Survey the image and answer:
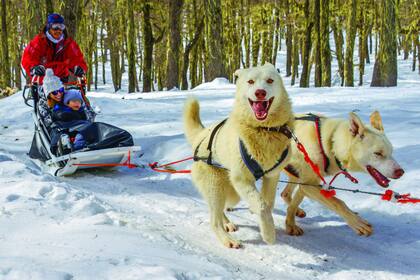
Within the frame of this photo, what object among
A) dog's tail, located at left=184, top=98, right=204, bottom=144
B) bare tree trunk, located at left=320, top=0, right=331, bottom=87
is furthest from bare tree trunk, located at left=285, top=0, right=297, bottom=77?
dog's tail, located at left=184, top=98, right=204, bottom=144

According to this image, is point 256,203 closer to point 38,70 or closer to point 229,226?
point 229,226

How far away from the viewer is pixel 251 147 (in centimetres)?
344

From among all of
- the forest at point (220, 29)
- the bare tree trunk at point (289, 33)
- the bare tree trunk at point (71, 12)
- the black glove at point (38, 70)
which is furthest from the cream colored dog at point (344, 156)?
the bare tree trunk at point (289, 33)

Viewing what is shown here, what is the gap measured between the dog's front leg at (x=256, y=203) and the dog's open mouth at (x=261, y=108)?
1.52 ft

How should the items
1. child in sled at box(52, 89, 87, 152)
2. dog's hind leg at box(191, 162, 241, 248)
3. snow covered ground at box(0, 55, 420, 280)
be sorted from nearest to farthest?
snow covered ground at box(0, 55, 420, 280), dog's hind leg at box(191, 162, 241, 248), child in sled at box(52, 89, 87, 152)

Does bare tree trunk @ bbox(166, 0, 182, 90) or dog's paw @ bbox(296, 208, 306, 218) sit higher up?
bare tree trunk @ bbox(166, 0, 182, 90)

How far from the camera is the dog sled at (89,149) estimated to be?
225 inches

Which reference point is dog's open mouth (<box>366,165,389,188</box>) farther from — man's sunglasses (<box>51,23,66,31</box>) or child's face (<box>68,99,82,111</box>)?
man's sunglasses (<box>51,23,66,31</box>)

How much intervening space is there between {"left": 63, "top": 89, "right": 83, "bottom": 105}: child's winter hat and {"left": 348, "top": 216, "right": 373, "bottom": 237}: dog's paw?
13.7 feet

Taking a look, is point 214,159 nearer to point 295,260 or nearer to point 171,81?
point 295,260

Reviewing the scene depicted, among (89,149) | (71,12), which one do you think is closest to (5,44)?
(71,12)

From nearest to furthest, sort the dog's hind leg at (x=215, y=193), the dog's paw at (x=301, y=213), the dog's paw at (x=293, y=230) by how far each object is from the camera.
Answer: the dog's hind leg at (x=215, y=193) → the dog's paw at (x=293, y=230) → the dog's paw at (x=301, y=213)

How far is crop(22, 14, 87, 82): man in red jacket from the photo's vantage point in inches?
259

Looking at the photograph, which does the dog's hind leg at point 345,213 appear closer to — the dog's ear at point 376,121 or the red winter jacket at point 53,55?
the dog's ear at point 376,121
